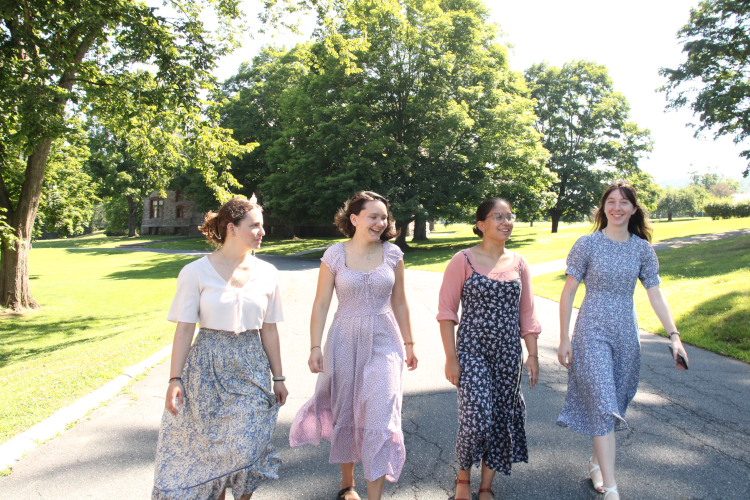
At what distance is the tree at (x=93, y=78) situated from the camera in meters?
8.95

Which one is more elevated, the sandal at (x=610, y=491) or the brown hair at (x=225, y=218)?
the brown hair at (x=225, y=218)

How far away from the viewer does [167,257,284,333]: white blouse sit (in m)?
2.84

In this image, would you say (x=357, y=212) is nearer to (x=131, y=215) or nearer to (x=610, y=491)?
(x=610, y=491)

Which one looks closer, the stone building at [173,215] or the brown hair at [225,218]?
the brown hair at [225,218]

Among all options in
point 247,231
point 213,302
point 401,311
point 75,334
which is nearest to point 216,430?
point 213,302

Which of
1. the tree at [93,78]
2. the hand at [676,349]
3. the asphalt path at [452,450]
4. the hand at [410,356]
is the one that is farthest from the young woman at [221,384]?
the tree at [93,78]

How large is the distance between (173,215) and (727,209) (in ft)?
185

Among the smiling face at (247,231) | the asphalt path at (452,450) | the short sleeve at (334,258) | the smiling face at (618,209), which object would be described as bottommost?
the asphalt path at (452,450)

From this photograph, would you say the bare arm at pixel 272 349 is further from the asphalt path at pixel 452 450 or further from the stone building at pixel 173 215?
the stone building at pixel 173 215

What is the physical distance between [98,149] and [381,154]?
115 ft

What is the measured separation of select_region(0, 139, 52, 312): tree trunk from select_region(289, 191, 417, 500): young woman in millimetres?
11877

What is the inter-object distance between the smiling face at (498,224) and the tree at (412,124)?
2018cm

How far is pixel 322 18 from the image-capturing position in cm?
1367

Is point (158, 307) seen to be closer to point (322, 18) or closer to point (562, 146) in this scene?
point (322, 18)
